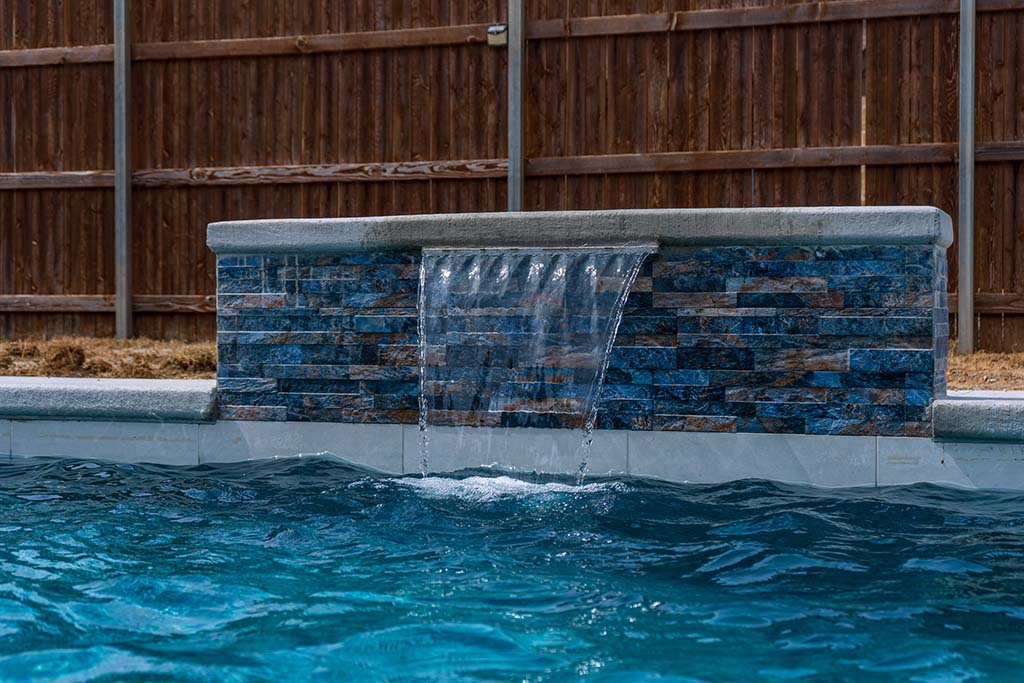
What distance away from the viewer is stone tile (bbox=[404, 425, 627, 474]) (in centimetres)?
480

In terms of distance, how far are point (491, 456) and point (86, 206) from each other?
20.4 feet

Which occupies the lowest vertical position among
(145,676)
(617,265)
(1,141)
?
(145,676)

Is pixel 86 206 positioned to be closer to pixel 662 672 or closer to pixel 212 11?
pixel 212 11

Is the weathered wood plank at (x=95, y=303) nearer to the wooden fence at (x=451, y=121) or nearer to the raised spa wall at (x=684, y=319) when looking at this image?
the wooden fence at (x=451, y=121)

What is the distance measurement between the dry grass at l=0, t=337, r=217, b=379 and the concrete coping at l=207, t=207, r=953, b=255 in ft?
9.33

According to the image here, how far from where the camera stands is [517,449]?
489cm

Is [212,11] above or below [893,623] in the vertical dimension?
above

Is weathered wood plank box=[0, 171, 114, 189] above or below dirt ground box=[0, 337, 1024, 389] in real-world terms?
above

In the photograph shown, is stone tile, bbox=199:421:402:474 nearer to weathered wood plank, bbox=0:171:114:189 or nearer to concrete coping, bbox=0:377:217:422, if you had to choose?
concrete coping, bbox=0:377:217:422

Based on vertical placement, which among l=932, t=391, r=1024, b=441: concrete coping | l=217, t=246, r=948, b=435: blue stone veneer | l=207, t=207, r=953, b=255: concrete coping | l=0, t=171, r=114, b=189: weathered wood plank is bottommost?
l=932, t=391, r=1024, b=441: concrete coping

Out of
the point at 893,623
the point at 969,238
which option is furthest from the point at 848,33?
the point at 893,623

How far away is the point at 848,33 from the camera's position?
8258 millimetres

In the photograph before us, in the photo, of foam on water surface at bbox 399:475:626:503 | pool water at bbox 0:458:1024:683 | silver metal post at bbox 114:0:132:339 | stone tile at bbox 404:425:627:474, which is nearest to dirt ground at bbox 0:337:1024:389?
silver metal post at bbox 114:0:132:339

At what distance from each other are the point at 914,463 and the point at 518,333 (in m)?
1.71
